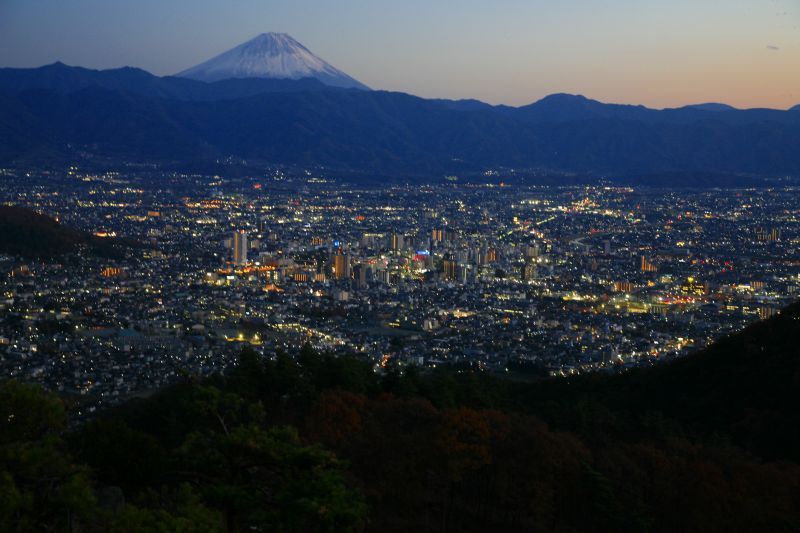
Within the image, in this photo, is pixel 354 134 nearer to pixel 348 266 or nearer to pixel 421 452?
pixel 348 266

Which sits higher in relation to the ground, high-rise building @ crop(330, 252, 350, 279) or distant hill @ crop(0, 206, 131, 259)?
distant hill @ crop(0, 206, 131, 259)

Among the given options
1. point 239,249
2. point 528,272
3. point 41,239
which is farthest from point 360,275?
point 41,239

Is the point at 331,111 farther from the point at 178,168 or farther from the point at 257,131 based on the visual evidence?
the point at 178,168

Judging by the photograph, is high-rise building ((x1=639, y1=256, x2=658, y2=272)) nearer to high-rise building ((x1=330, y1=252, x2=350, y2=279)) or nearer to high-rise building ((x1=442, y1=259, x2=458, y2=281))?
high-rise building ((x1=442, y1=259, x2=458, y2=281))

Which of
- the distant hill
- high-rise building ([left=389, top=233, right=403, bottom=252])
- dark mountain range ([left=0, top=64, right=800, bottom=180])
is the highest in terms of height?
dark mountain range ([left=0, top=64, right=800, bottom=180])

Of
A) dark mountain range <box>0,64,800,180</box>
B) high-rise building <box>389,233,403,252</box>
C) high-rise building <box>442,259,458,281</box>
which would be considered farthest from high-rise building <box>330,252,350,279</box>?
dark mountain range <box>0,64,800,180</box>

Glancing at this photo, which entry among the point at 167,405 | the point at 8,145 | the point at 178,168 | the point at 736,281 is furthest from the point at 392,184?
the point at 167,405
